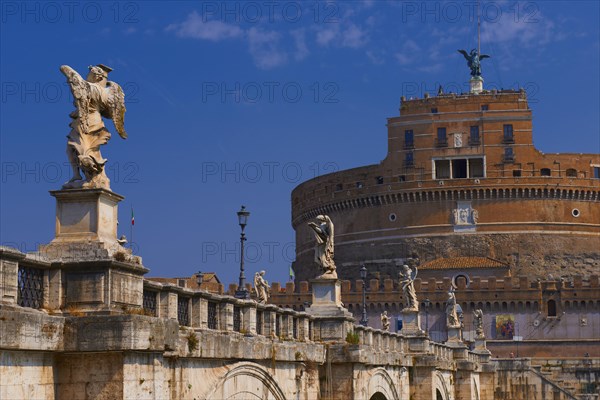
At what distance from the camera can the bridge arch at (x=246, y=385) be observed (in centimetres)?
1441

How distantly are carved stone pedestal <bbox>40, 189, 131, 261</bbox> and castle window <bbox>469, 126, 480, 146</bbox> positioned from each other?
73.5 m

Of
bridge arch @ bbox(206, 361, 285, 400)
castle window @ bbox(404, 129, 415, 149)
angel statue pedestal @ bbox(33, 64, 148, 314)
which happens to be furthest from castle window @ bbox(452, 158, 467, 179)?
angel statue pedestal @ bbox(33, 64, 148, 314)

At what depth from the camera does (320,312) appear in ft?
68.3

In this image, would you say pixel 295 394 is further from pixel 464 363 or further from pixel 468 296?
pixel 468 296

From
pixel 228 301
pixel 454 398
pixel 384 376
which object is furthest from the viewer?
pixel 454 398

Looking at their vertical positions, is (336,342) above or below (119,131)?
below

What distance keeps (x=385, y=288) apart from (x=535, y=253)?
12.9 metres

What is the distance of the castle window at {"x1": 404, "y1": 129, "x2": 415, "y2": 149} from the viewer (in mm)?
83812

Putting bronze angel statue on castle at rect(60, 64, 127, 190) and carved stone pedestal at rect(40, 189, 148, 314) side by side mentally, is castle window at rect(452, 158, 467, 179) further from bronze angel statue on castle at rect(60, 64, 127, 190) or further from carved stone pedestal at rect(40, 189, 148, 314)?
carved stone pedestal at rect(40, 189, 148, 314)

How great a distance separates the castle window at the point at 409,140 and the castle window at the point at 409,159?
56cm

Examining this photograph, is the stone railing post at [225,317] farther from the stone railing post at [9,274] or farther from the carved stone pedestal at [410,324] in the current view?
the carved stone pedestal at [410,324]

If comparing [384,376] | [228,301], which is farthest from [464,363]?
[228,301]

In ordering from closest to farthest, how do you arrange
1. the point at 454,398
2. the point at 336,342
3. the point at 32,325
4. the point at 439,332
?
the point at 32,325
the point at 336,342
the point at 454,398
the point at 439,332

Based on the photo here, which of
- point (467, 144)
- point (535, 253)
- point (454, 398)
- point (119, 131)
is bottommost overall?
point (454, 398)
